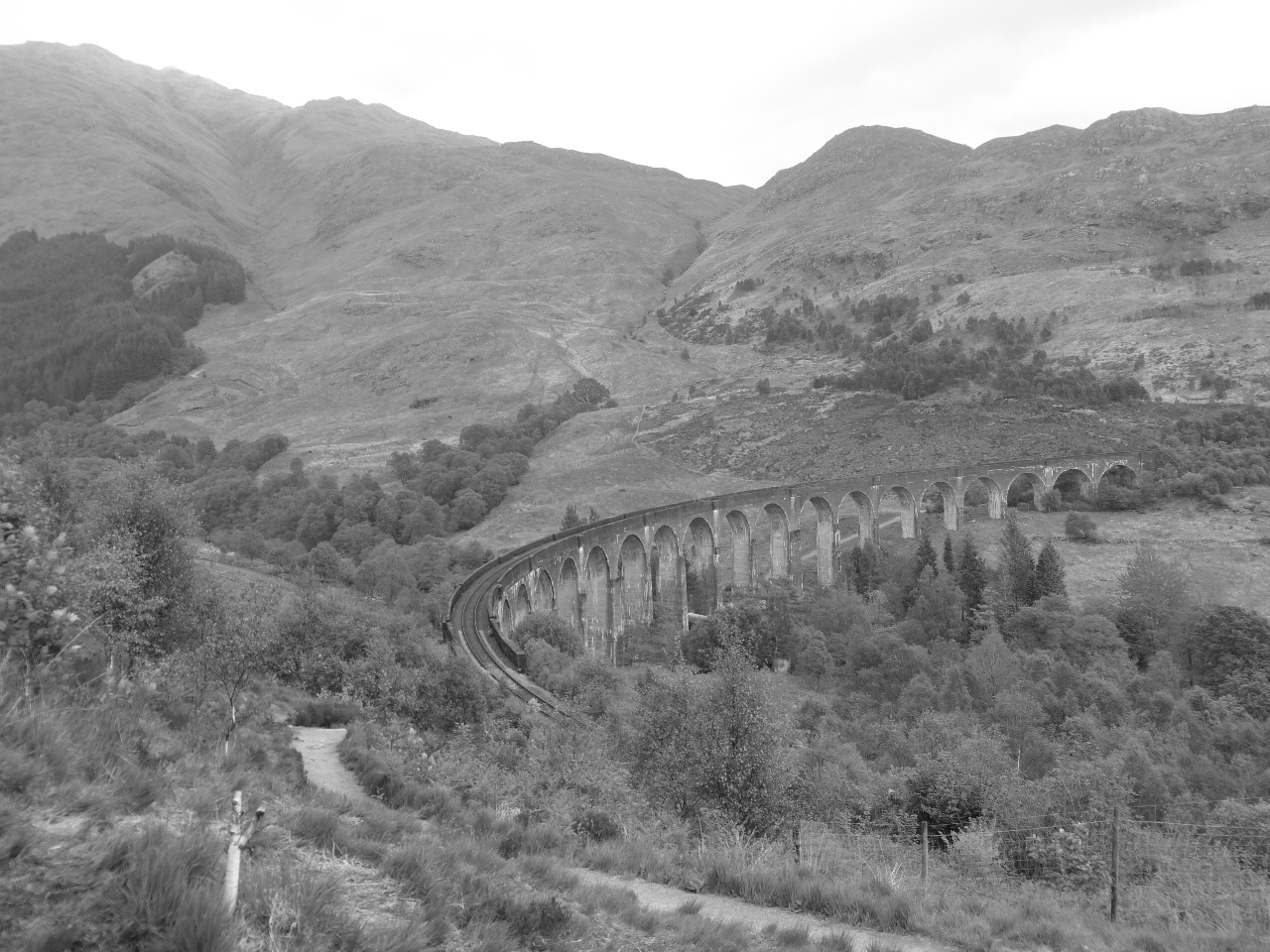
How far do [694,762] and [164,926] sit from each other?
33.9 feet

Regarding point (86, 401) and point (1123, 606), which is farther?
point (86, 401)

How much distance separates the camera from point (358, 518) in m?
62.8

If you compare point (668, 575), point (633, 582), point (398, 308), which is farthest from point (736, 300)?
point (633, 582)

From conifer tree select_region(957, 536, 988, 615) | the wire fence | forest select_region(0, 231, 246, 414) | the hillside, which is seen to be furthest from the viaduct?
forest select_region(0, 231, 246, 414)

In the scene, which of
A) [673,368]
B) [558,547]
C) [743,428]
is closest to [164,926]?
[558,547]

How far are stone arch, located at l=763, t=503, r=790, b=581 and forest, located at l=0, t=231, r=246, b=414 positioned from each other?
112845mm

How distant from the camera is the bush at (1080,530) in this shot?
182 feet

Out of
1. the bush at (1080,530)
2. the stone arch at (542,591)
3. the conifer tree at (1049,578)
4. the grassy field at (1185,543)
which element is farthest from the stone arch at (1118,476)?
the stone arch at (542,591)

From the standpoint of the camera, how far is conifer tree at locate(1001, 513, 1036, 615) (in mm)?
45281

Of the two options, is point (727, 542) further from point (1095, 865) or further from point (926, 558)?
point (1095, 865)

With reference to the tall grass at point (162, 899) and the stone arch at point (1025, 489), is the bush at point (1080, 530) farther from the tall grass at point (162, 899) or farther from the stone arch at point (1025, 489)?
the tall grass at point (162, 899)

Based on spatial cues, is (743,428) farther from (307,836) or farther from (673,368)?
(307,836)

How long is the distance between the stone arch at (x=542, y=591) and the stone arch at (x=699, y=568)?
14.5 meters

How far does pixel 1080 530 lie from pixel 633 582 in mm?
34076
